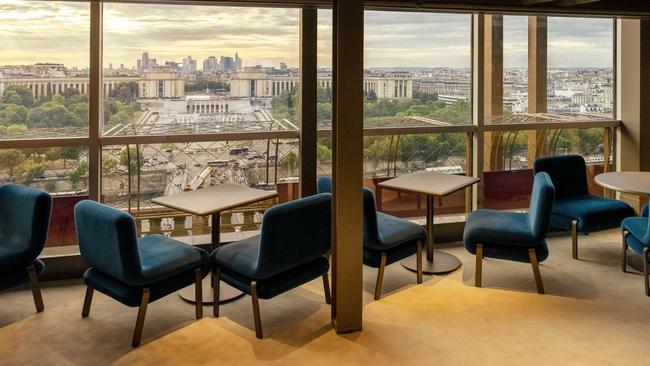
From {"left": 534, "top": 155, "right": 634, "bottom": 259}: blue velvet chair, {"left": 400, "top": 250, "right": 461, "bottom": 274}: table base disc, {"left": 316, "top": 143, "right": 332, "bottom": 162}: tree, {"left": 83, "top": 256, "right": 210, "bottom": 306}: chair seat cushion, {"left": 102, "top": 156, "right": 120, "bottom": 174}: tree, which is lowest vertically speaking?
{"left": 400, "top": 250, "right": 461, "bottom": 274}: table base disc

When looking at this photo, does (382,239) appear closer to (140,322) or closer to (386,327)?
(386,327)

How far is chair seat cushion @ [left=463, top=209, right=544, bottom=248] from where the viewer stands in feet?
12.9

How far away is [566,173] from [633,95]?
1254 mm

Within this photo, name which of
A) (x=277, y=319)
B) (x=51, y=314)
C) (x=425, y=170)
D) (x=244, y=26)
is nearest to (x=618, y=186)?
(x=425, y=170)

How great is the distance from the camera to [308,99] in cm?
466

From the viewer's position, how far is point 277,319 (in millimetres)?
3533

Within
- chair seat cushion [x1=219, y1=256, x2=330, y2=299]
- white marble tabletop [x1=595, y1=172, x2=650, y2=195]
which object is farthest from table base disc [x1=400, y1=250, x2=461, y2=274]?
white marble tabletop [x1=595, y1=172, x2=650, y2=195]

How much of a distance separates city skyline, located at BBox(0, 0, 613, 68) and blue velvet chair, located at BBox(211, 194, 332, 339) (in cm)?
186

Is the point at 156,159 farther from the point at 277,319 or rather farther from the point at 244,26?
the point at 277,319

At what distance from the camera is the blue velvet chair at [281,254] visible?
127 inches

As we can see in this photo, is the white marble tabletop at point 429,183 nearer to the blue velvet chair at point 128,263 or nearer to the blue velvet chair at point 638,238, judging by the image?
the blue velvet chair at point 638,238

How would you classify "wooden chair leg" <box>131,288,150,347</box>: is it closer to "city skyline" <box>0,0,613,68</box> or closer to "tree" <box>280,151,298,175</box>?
"tree" <box>280,151,298,175</box>

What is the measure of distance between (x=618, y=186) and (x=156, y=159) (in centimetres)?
373

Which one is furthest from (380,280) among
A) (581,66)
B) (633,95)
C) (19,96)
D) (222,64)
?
(633,95)
